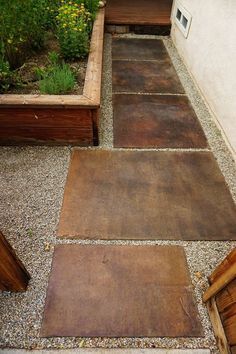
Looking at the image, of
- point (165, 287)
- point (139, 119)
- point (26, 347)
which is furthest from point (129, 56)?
point (26, 347)

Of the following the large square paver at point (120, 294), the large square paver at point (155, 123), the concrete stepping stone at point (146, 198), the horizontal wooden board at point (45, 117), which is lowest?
the large square paver at point (120, 294)

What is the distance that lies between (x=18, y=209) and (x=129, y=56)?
2.92 metres

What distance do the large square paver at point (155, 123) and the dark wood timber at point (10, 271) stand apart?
4.67 feet

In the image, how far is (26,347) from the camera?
52.2 inches

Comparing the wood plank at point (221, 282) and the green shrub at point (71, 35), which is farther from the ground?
the green shrub at point (71, 35)

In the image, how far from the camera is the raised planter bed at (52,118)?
2160mm

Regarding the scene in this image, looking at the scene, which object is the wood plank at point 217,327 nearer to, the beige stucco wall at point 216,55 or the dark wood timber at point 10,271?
the dark wood timber at point 10,271

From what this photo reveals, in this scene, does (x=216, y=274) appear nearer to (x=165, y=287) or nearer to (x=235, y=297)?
(x=235, y=297)

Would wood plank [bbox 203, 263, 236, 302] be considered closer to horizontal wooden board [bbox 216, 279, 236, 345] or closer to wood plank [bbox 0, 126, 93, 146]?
horizontal wooden board [bbox 216, 279, 236, 345]

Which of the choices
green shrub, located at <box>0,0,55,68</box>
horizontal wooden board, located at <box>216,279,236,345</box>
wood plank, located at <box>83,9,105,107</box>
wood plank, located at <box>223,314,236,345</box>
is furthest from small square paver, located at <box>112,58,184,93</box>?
wood plank, located at <box>223,314,236,345</box>

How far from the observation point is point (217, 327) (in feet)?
4.52

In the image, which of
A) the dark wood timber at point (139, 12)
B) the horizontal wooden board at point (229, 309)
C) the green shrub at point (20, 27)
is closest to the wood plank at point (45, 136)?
the green shrub at point (20, 27)

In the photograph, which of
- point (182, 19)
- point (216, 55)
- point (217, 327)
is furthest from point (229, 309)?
point (182, 19)

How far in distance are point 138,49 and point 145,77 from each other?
0.91 meters
